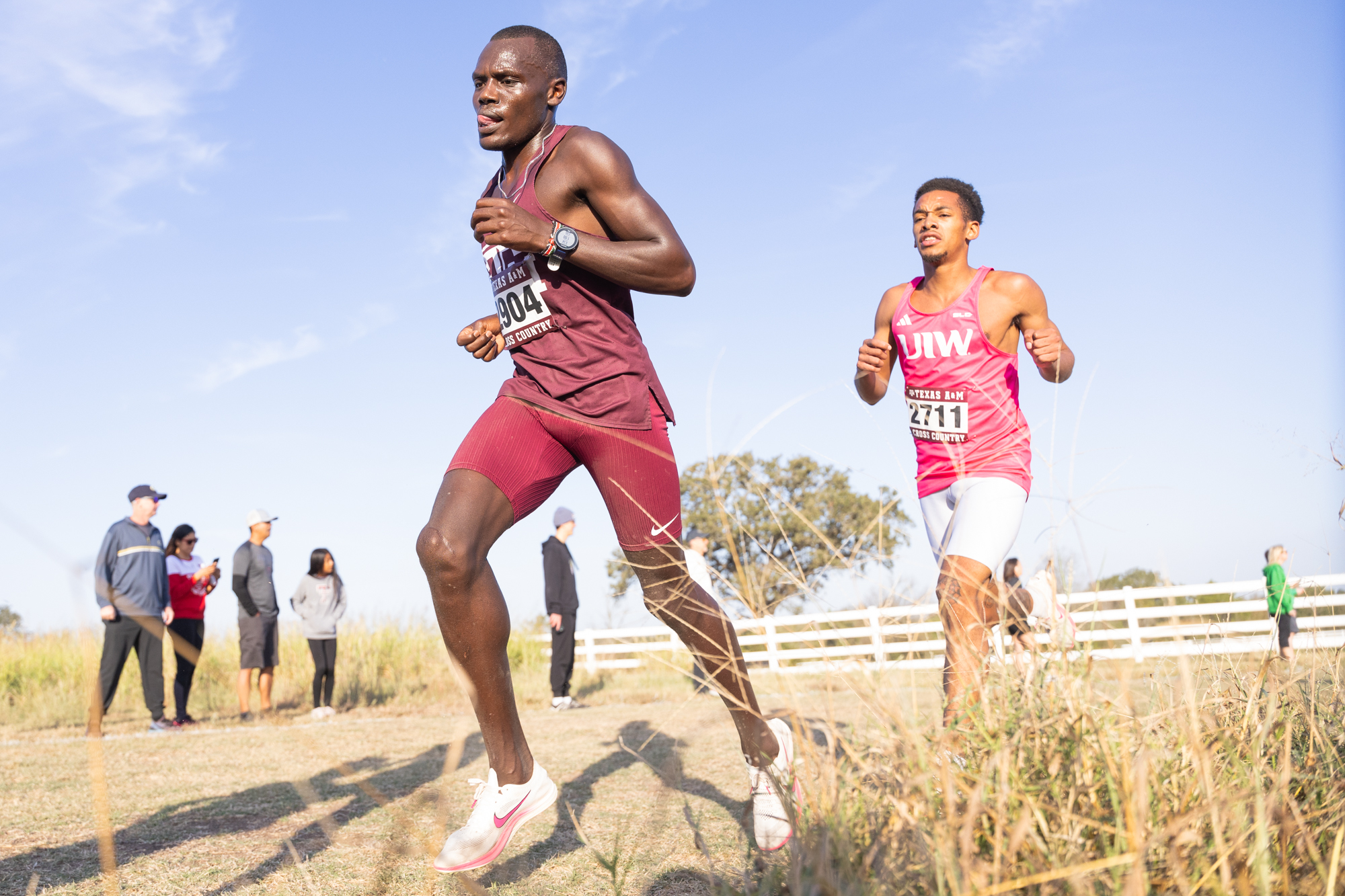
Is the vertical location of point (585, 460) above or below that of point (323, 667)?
above

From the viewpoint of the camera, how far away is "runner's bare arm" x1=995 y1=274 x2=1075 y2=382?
337 centimetres

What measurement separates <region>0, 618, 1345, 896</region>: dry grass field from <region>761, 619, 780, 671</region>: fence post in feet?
0.13

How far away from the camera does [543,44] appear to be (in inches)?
120

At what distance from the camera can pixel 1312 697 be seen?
7.22 ft

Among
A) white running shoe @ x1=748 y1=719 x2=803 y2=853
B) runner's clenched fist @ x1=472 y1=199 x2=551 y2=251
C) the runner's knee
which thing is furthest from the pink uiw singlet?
the runner's knee

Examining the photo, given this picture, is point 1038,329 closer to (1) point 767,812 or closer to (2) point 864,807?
(1) point 767,812

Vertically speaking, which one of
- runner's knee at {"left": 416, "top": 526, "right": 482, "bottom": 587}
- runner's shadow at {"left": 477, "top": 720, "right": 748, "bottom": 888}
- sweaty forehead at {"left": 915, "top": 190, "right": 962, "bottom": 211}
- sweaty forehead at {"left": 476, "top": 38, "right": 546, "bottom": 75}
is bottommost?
runner's shadow at {"left": 477, "top": 720, "right": 748, "bottom": 888}

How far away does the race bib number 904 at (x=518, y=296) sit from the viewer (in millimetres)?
2893

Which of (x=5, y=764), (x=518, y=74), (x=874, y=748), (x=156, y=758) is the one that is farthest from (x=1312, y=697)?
(x=5, y=764)

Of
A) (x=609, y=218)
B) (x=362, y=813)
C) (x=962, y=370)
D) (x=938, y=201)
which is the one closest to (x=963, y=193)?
(x=938, y=201)

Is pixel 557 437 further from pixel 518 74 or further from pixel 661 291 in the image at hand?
pixel 518 74

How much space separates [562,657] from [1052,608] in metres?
8.74

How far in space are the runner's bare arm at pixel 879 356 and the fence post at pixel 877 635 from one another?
1336 mm

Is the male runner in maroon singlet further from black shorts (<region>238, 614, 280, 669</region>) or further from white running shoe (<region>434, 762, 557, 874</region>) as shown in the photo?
black shorts (<region>238, 614, 280, 669</region>)
